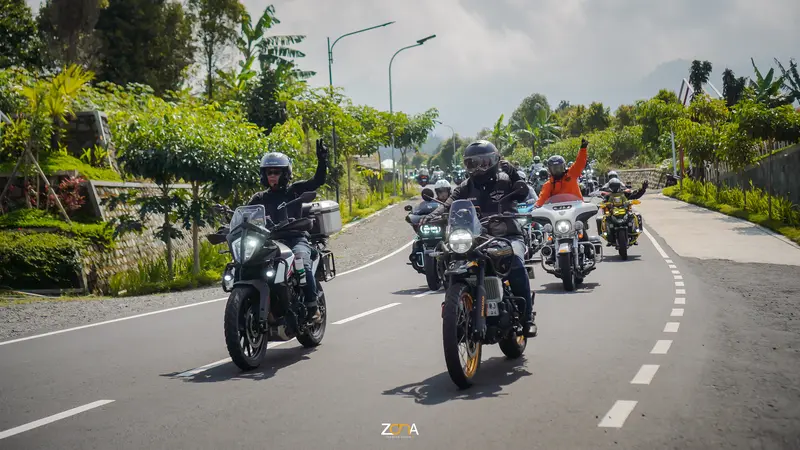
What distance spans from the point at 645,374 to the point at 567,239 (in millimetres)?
6993

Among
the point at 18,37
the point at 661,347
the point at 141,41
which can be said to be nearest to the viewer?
the point at 661,347

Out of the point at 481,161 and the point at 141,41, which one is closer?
the point at 481,161

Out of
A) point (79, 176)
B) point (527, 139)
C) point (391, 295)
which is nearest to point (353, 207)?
point (79, 176)

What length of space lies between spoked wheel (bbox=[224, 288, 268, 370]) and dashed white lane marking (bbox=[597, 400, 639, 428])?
3.12 meters

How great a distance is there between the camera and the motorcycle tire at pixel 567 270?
14.2 m

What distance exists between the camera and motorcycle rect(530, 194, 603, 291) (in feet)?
46.8

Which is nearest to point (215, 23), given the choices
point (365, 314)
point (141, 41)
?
point (141, 41)

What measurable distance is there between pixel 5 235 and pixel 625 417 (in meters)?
16.8

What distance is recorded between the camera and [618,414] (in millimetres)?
6051

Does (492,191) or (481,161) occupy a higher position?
(481,161)

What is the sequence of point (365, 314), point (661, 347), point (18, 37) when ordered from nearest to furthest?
point (661, 347) → point (365, 314) → point (18, 37)

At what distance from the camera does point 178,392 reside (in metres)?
7.36

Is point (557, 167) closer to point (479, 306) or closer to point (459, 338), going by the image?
point (479, 306)

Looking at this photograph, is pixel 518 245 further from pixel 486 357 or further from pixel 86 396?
pixel 86 396
